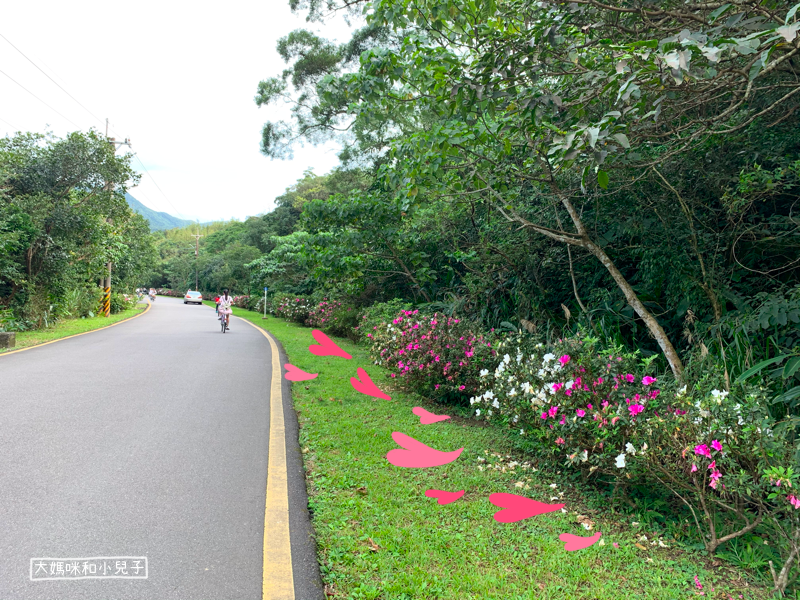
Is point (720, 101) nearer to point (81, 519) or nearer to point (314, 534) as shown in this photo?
point (314, 534)

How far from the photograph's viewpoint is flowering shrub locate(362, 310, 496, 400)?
6105 millimetres

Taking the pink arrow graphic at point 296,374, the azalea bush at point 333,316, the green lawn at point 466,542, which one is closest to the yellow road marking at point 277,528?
the green lawn at point 466,542

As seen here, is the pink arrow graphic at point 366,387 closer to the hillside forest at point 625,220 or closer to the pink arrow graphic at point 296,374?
the hillside forest at point 625,220

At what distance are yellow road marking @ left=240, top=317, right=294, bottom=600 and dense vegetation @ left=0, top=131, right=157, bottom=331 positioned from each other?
11.5 meters

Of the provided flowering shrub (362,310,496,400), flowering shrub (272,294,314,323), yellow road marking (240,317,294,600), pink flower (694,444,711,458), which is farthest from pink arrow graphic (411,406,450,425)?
flowering shrub (272,294,314,323)

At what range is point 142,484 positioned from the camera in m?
3.92

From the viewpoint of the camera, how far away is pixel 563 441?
3912 mm

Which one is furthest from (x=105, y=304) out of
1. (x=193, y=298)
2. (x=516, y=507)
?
(x=516, y=507)

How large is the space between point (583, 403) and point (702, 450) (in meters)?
0.96

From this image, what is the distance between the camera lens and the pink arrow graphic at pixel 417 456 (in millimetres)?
4559

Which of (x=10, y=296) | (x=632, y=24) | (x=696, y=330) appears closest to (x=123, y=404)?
(x=696, y=330)

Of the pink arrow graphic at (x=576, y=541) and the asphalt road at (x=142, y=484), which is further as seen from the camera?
the pink arrow graphic at (x=576, y=541)

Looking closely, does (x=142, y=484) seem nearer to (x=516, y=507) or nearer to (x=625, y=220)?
(x=516, y=507)

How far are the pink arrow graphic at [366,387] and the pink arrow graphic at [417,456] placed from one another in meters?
2.18
